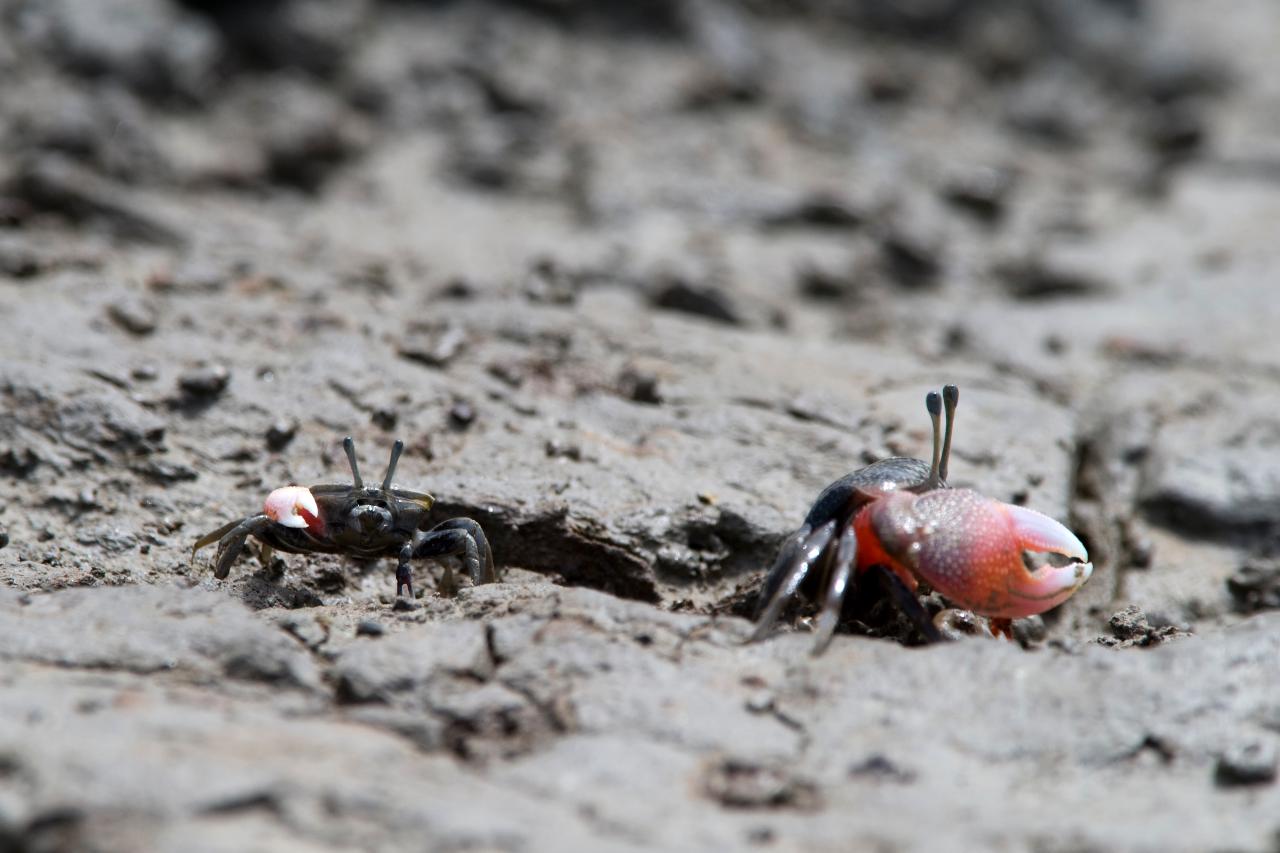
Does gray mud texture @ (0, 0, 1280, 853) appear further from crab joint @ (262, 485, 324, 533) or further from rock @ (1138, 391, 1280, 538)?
crab joint @ (262, 485, 324, 533)

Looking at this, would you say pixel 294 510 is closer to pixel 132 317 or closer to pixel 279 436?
pixel 279 436

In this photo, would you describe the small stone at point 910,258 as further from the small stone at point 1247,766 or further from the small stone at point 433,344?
the small stone at point 1247,766

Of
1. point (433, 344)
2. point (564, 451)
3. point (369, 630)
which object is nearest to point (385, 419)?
point (433, 344)

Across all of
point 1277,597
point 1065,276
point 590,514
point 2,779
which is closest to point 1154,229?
point 1065,276

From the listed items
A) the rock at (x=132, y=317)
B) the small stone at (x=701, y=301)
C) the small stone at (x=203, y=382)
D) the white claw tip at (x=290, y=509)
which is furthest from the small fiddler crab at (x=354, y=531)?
the small stone at (x=701, y=301)

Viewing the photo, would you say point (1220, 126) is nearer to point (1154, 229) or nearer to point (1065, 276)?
point (1154, 229)

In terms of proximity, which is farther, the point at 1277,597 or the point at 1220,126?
the point at 1220,126
